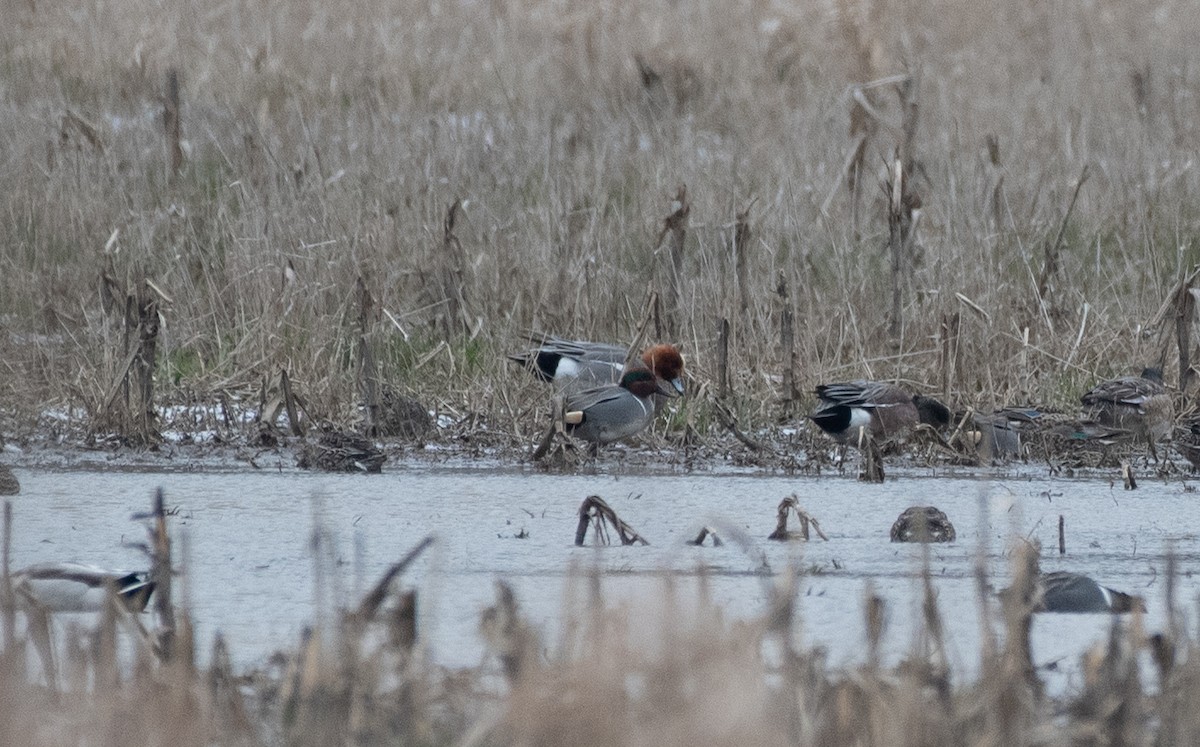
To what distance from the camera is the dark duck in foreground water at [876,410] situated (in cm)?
570

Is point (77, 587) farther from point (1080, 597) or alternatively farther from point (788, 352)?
point (788, 352)

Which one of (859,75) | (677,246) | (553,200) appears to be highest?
(859,75)

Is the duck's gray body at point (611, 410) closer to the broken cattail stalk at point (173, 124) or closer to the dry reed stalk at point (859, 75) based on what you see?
the dry reed stalk at point (859, 75)

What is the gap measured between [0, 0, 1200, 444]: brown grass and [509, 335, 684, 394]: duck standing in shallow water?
0.09m

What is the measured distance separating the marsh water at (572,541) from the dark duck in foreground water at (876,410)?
0.27 metres

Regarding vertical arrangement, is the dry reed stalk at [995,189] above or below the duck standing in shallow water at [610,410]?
above

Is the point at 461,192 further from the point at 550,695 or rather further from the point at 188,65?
the point at 550,695

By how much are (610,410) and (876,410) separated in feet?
2.71

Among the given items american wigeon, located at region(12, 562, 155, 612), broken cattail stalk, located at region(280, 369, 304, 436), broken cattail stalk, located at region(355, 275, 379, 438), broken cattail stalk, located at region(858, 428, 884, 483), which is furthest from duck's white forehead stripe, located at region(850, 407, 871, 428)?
american wigeon, located at region(12, 562, 155, 612)

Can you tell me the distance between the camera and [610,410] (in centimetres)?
582

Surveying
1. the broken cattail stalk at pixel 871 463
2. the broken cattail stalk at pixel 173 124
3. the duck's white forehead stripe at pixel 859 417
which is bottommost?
the broken cattail stalk at pixel 871 463

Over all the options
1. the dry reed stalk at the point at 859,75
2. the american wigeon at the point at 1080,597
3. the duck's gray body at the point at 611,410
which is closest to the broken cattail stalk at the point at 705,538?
the american wigeon at the point at 1080,597

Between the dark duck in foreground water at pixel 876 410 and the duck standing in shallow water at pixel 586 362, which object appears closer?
the dark duck in foreground water at pixel 876 410

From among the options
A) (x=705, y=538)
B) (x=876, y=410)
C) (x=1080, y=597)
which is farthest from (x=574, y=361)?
(x=1080, y=597)
